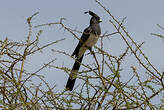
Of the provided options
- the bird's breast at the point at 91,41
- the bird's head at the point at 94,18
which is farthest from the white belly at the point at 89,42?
the bird's head at the point at 94,18

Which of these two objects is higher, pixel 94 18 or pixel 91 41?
pixel 94 18

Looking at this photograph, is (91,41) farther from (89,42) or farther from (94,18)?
(94,18)

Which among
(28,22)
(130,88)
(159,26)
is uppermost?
(28,22)

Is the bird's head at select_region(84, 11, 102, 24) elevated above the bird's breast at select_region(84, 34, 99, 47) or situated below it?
above

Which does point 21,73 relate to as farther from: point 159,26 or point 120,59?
point 159,26

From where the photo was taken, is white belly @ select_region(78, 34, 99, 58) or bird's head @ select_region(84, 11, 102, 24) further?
bird's head @ select_region(84, 11, 102, 24)

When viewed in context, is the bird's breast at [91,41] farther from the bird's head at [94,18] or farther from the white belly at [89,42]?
the bird's head at [94,18]

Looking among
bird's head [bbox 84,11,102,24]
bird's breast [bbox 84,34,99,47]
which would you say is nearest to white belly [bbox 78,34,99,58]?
bird's breast [bbox 84,34,99,47]

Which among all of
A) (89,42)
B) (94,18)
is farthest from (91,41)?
(94,18)

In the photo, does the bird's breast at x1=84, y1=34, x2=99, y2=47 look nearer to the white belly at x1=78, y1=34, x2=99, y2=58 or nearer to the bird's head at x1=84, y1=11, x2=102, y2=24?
the white belly at x1=78, y1=34, x2=99, y2=58

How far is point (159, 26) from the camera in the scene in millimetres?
2432

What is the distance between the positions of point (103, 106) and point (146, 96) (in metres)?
0.54

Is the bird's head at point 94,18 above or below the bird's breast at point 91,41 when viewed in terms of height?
above

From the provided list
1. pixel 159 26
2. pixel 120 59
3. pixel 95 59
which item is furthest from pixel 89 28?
pixel 159 26
